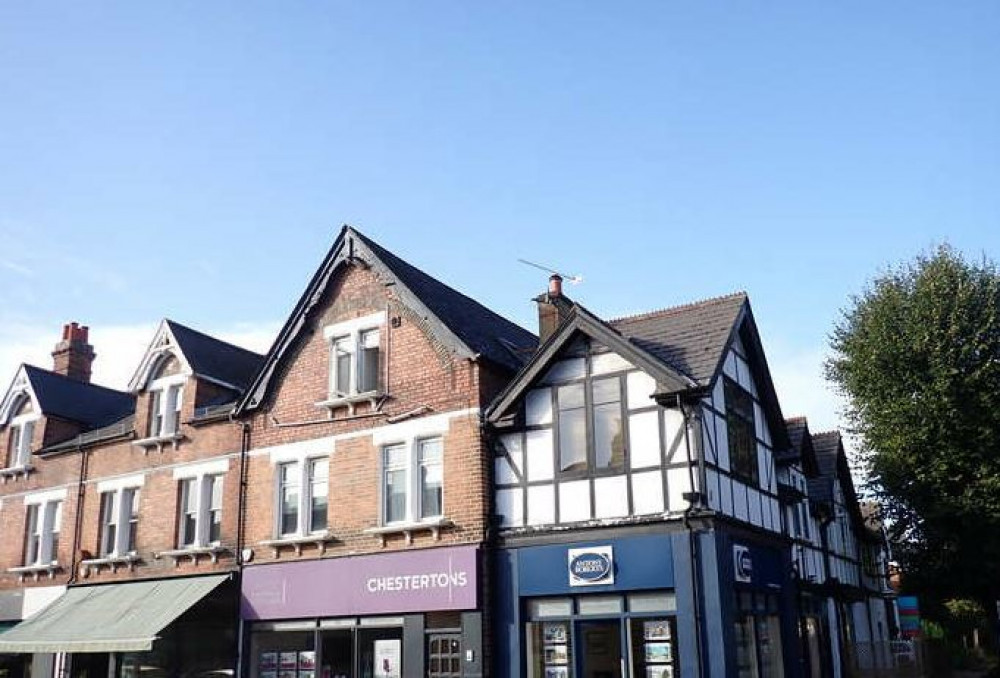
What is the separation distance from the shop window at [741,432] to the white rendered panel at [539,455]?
151 inches

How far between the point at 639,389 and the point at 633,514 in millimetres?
2500

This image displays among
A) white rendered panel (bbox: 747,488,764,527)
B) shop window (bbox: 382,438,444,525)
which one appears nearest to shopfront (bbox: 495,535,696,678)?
shop window (bbox: 382,438,444,525)

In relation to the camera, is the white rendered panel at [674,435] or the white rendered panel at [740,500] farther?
the white rendered panel at [740,500]

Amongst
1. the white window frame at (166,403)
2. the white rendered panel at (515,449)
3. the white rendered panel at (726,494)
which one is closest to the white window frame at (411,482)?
the white rendered panel at (515,449)

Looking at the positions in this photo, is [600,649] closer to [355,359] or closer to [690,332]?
[690,332]

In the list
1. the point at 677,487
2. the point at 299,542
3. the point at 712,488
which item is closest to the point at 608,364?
the point at 677,487

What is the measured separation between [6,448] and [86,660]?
8858mm

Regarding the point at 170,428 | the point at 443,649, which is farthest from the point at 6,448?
the point at 443,649

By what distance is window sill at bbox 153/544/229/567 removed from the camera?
898 inches

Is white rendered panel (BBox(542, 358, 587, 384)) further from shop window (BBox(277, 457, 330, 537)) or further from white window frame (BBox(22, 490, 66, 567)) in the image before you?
white window frame (BBox(22, 490, 66, 567))

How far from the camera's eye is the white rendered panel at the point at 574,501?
18.1 meters

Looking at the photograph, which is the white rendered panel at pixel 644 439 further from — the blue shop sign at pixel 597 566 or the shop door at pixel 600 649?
the shop door at pixel 600 649

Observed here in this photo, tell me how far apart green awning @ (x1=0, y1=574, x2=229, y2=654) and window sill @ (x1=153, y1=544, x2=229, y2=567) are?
20.0 inches

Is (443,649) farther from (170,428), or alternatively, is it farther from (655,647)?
(170,428)
